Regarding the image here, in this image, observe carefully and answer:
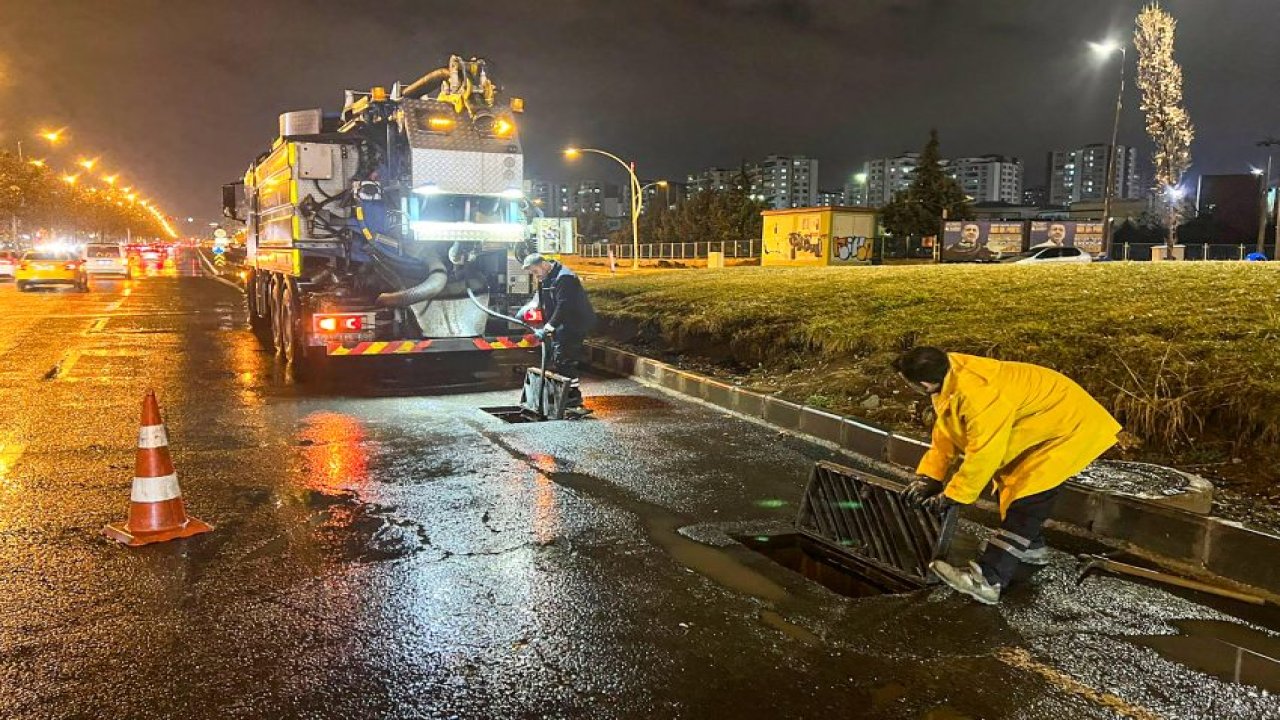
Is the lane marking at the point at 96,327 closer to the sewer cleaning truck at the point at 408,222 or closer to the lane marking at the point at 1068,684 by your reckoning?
the sewer cleaning truck at the point at 408,222

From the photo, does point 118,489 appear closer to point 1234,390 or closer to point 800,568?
point 800,568

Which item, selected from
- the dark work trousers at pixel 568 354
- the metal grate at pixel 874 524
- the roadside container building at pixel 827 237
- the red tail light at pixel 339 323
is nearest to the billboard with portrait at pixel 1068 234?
the roadside container building at pixel 827 237

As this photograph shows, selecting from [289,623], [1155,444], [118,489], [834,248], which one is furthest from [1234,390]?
[834,248]

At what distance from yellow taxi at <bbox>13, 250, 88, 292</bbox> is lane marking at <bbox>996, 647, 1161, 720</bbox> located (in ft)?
107

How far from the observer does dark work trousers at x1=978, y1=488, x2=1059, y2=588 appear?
4523 millimetres

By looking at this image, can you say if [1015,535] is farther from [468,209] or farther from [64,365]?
[64,365]

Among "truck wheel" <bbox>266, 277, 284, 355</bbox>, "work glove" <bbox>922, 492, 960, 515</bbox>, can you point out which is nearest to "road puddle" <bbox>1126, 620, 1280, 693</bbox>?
"work glove" <bbox>922, 492, 960, 515</bbox>

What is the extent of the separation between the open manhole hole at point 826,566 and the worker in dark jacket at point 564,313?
390 cm

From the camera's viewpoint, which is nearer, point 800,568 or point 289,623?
point 289,623

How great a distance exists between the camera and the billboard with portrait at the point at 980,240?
40094 mm

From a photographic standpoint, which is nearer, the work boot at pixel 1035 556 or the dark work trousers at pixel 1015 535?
the dark work trousers at pixel 1015 535

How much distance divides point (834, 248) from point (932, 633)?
39969mm

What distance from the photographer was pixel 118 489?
644 centimetres

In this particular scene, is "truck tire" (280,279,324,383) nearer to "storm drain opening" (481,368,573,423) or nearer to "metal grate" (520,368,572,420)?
"storm drain opening" (481,368,573,423)
